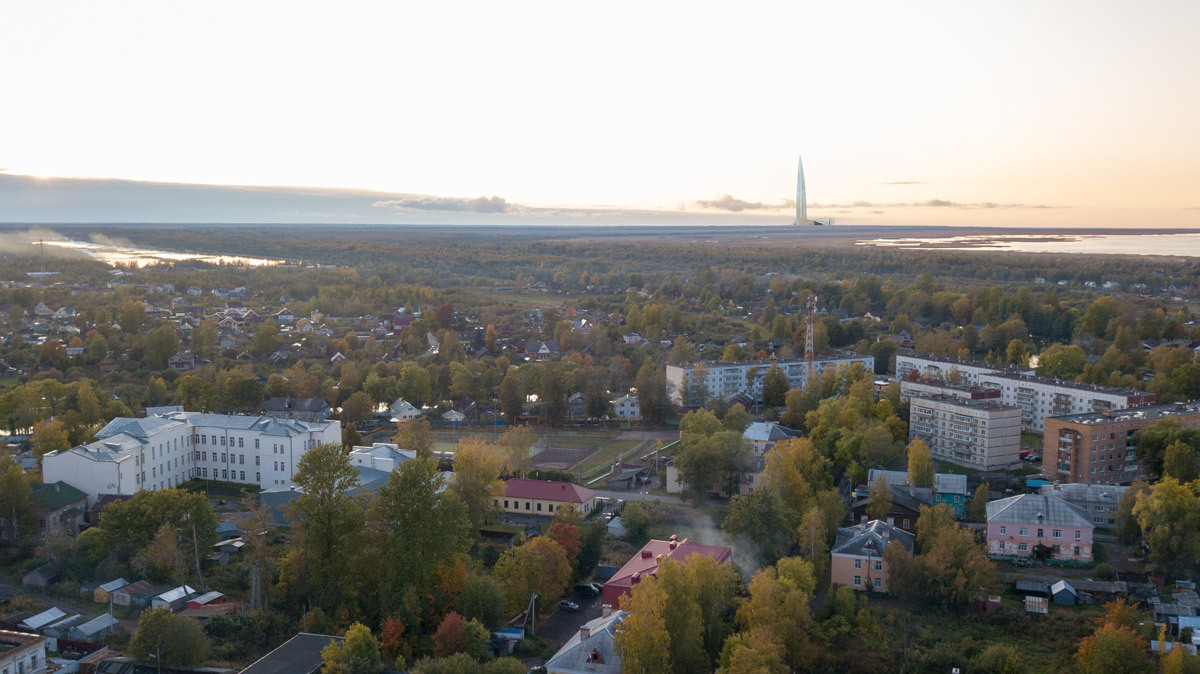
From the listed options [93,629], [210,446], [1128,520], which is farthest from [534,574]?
[1128,520]

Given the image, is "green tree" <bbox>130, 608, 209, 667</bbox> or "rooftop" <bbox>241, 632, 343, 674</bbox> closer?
Result: "rooftop" <bbox>241, 632, 343, 674</bbox>

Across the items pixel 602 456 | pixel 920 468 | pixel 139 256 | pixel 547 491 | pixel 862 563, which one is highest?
pixel 139 256

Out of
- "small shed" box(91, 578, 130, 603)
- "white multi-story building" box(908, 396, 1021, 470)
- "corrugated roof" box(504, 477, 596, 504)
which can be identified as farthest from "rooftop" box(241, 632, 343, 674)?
"white multi-story building" box(908, 396, 1021, 470)

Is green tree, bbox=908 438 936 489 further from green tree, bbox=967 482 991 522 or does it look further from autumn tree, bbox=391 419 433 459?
autumn tree, bbox=391 419 433 459

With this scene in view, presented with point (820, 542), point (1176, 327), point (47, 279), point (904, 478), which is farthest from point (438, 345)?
point (47, 279)

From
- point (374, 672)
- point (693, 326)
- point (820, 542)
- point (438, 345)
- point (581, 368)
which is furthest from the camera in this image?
point (693, 326)

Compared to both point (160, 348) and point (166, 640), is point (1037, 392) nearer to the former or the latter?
point (166, 640)

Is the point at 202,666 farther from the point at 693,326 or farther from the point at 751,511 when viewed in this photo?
the point at 693,326
